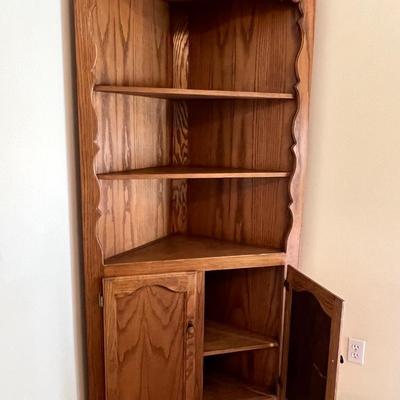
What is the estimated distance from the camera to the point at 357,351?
1688 millimetres

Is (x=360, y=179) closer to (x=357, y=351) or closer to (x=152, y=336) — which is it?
(x=357, y=351)

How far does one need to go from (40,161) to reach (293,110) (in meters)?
0.97

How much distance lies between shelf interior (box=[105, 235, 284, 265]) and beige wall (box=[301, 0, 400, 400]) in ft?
1.03

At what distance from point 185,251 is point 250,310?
1.48ft

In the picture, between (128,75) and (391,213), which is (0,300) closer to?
(128,75)

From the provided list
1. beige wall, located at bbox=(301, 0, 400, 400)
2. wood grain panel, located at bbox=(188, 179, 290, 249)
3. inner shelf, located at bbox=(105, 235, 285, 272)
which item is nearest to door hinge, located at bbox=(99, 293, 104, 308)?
inner shelf, located at bbox=(105, 235, 285, 272)

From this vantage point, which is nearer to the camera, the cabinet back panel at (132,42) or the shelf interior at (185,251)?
the cabinet back panel at (132,42)

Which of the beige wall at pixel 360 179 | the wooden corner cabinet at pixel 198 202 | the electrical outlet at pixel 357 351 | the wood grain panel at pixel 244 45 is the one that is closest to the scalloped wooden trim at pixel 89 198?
the wooden corner cabinet at pixel 198 202

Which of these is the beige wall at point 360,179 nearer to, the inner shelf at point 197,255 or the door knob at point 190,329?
the inner shelf at point 197,255

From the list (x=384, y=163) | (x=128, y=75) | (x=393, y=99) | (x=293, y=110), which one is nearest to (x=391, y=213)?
(x=384, y=163)

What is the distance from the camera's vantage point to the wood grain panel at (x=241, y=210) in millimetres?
1628

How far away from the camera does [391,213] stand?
156cm

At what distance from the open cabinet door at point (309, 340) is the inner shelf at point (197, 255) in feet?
0.44

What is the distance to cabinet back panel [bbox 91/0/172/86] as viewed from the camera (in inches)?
53.9
